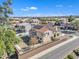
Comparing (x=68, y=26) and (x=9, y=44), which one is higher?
(x=9, y=44)

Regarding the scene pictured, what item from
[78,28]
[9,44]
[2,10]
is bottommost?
[78,28]

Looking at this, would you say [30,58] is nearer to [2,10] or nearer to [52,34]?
[2,10]

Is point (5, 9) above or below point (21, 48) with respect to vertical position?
above

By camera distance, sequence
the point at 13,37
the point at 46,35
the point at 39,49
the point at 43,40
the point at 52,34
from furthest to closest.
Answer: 1. the point at 52,34
2. the point at 46,35
3. the point at 43,40
4. the point at 39,49
5. the point at 13,37

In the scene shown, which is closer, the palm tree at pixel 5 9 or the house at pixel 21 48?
the palm tree at pixel 5 9

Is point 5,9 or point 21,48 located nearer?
point 5,9

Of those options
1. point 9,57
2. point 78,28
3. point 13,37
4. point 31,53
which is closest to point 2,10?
point 13,37

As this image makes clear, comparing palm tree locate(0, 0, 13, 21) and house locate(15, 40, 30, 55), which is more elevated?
palm tree locate(0, 0, 13, 21)

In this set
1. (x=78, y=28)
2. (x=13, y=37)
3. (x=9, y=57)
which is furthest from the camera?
(x=78, y=28)

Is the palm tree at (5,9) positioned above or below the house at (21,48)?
above

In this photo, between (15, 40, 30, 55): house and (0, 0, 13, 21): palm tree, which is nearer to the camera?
(0, 0, 13, 21): palm tree

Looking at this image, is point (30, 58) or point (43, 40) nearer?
point (30, 58)
